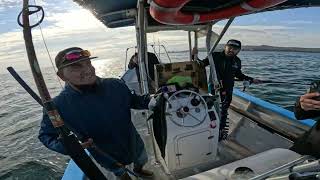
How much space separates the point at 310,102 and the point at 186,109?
2074 millimetres

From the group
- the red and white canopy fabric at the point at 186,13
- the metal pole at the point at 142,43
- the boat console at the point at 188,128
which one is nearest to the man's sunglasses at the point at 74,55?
the red and white canopy fabric at the point at 186,13

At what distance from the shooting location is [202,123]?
3.98 metres

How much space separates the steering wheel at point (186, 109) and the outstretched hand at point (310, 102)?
195cm

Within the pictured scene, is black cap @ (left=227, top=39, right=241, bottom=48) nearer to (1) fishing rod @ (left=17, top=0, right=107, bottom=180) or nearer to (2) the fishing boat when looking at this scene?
(2) the fishing boat

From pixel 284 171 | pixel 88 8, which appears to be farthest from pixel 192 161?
pixel 88 8

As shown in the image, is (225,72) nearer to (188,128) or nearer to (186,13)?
(188,128)

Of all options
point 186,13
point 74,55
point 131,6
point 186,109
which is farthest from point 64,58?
point 131,6

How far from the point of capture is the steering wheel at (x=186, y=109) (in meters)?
3.93

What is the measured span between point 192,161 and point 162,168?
1.90 ft

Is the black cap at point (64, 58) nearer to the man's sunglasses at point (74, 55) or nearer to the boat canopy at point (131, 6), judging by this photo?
the man's sunglasses at point (74, 55)

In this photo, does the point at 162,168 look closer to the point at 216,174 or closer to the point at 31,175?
the point at 216,174

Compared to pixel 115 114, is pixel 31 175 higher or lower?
lower

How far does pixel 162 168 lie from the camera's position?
14.3 ft

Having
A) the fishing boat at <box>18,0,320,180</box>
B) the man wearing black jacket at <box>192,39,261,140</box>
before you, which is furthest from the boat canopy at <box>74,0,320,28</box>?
the man wearing black jacket at <box>192,39,261,140</box>
